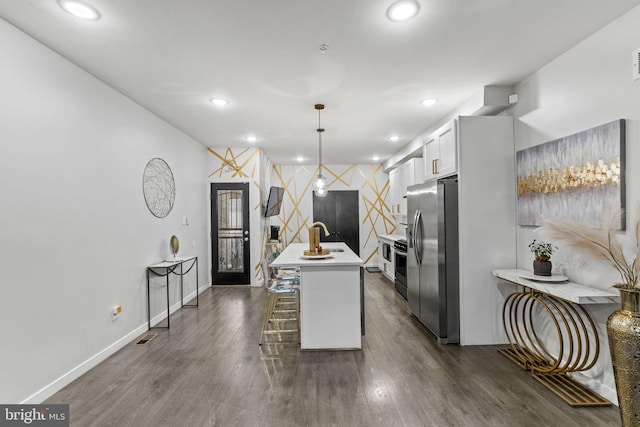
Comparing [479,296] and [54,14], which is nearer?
[54,14]

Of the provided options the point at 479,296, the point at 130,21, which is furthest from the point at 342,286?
the point at 130,21

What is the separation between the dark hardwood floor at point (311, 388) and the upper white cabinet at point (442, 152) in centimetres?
192

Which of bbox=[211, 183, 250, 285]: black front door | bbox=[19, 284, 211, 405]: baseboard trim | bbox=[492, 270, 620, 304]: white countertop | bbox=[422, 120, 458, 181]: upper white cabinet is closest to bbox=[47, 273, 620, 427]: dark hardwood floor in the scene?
bbox=[19, 284, 211, 405]: baseboard trim

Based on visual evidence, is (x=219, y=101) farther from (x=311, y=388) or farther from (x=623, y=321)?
(x=623, y=321)

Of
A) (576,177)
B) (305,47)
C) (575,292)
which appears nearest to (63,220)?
(305,47)

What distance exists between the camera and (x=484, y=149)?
3348mm

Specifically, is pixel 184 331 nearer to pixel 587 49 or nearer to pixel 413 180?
pixel 413 180

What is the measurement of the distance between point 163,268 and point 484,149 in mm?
4039

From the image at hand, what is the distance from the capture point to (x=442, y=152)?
3.78 m

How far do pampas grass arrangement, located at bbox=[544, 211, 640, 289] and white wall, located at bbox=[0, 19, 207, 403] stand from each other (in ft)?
12.0

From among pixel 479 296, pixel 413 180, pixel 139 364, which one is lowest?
pixel 139 364

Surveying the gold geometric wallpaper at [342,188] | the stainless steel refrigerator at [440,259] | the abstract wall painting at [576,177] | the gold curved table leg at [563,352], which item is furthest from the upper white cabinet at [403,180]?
the gold curved table leg at [563,352]

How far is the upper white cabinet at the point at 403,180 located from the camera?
5.28m

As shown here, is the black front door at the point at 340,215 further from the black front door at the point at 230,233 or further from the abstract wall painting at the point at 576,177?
the abstract wall painting at the point at 576,177
